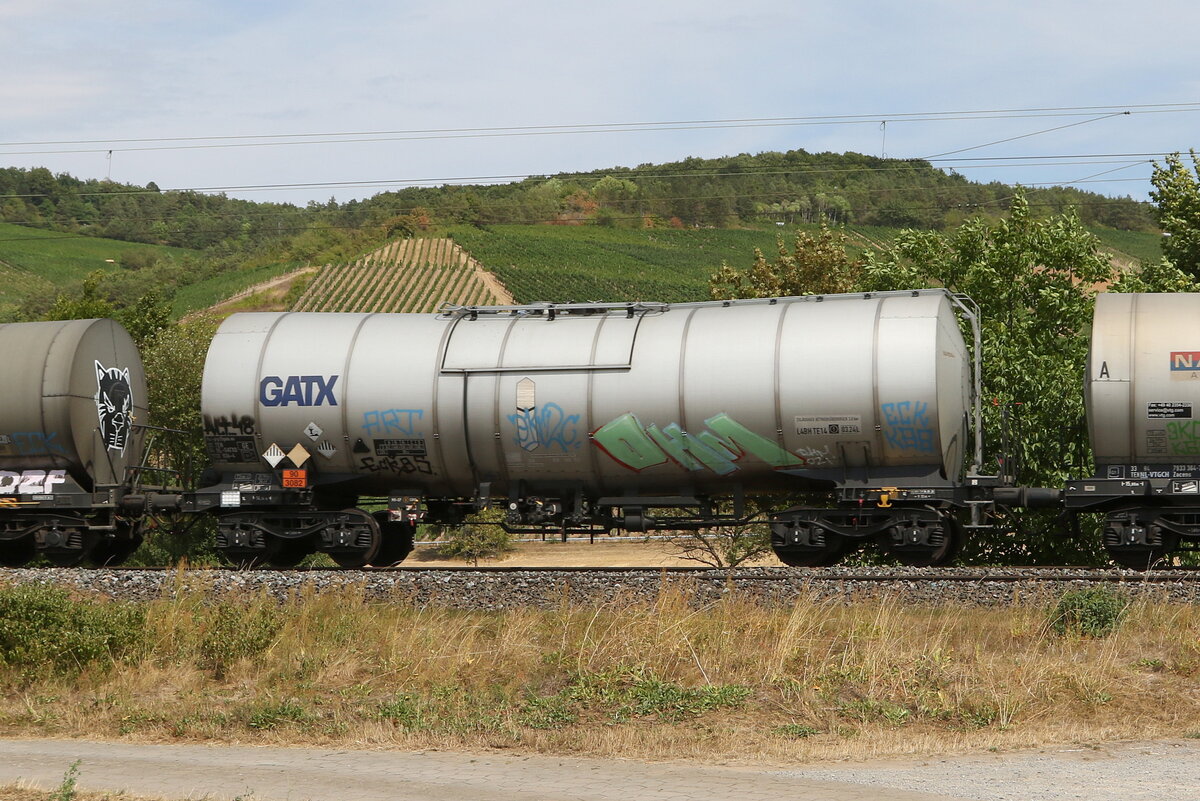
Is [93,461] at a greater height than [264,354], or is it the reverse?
[264,354]

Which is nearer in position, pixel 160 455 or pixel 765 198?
pixel 160 455

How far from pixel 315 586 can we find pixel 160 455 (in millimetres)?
13267

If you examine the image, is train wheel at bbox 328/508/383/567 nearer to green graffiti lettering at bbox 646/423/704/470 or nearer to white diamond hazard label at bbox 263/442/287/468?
white diamond hazard label at bbox 263/442/287/468

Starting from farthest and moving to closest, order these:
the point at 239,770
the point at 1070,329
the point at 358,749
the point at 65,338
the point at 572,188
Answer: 1. the point at 572,188
2. the point at 1070,329
3. the point at 65,338
4. the point at 358,749
5. the point at 239,770

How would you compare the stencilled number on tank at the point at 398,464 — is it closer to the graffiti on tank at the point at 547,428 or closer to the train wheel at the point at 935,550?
the graffiti on tank at the point at 547,428

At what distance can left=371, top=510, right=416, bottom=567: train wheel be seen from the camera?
19.9 meters

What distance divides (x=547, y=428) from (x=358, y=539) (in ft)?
12.0

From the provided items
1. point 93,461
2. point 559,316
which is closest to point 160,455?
point 93,461

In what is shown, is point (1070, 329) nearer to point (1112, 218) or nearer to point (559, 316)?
point (559, 316)

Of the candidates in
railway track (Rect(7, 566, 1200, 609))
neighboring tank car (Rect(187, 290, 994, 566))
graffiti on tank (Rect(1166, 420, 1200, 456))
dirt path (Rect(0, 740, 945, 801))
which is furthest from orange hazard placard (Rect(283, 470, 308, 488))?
graffiti on tank (Rect(1166, 420, 1200, 456))

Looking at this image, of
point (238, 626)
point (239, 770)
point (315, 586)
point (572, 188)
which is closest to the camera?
point (239, 770)

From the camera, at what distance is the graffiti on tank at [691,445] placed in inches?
679

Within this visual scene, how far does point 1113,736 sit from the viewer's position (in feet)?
34.8

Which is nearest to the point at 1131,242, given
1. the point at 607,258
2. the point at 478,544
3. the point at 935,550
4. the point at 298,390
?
the point at 607,258
